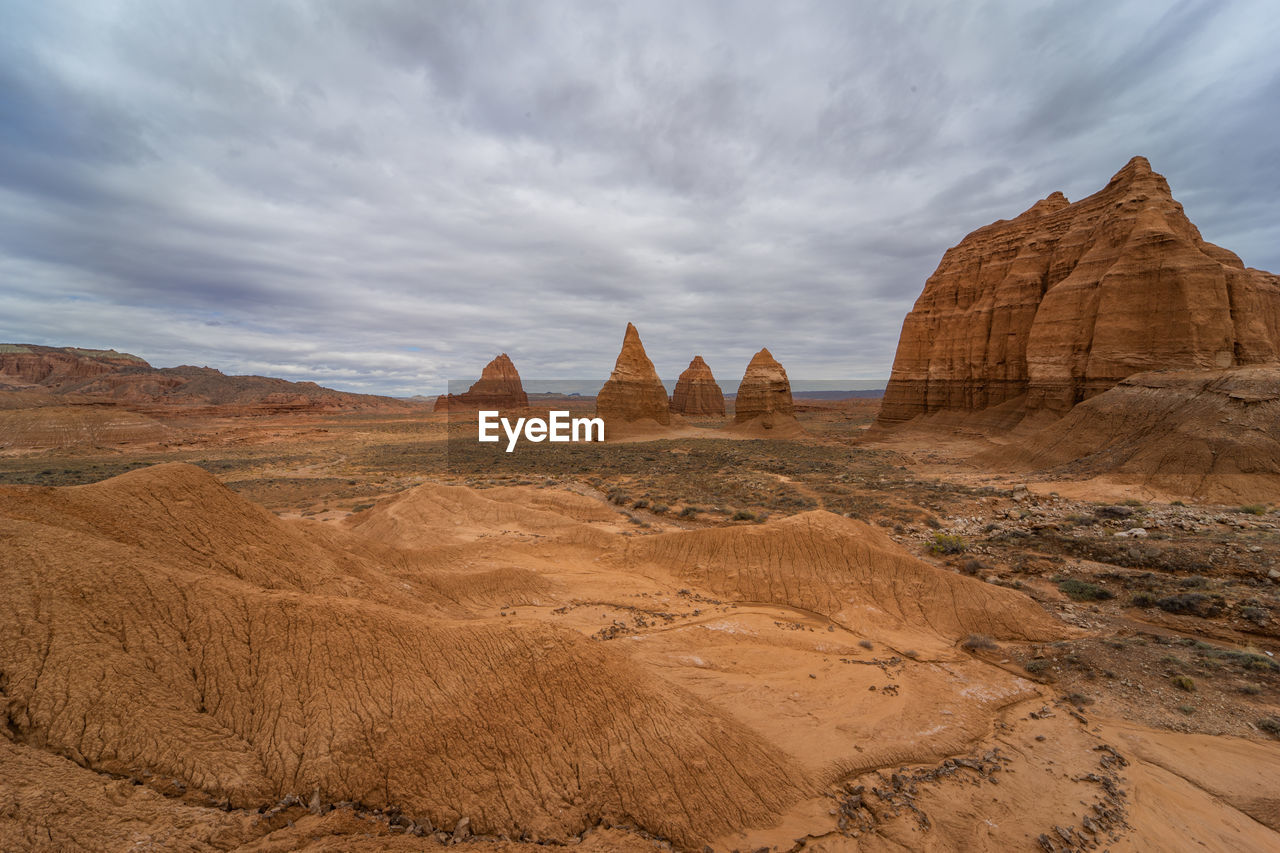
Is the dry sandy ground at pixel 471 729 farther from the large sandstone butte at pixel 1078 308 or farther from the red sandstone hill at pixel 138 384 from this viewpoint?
the red sandstone hill at pixel 138 384

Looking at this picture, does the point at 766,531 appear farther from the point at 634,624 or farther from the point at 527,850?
the point at 527,850

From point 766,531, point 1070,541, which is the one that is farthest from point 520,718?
point 1070,541

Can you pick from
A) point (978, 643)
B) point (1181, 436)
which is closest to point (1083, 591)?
point (978, 643)

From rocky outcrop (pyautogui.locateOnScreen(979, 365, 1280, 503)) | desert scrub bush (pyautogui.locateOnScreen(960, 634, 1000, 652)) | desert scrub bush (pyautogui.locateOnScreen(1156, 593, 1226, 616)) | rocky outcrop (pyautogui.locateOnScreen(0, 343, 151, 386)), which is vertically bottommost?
desert scrub bush (pyautogui.locateOnScreen(960, 634, 1000, 652))

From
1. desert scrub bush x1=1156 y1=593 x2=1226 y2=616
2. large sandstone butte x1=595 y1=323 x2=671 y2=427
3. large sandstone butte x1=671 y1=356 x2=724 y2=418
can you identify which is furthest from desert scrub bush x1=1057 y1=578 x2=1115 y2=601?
large sandstone butte x1=671 y1=356 x2=724 y2=418

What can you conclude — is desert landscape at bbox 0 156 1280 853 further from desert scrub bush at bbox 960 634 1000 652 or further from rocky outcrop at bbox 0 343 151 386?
rocky outcrop at bbox 0 343 151 386

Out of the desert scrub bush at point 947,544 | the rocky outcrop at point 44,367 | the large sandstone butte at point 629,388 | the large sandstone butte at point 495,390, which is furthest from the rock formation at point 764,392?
the rocky outcrop at point 44,367
